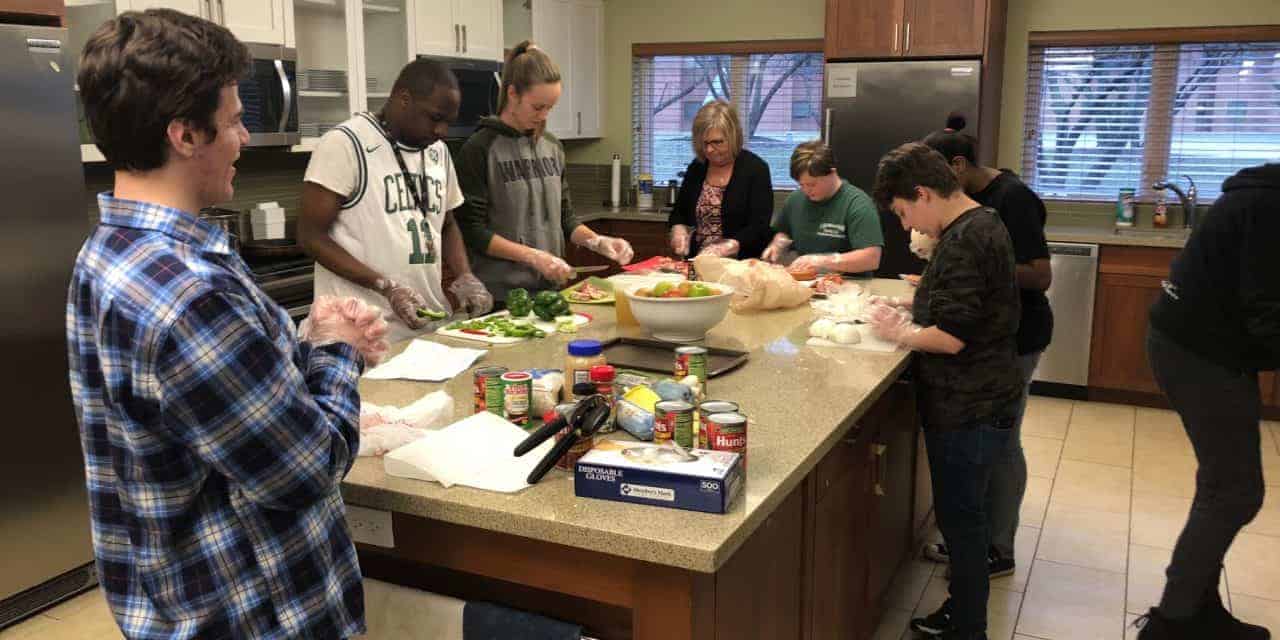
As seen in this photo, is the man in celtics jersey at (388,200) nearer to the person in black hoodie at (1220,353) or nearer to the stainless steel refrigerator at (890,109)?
the person in black hoodie at (1220,353)

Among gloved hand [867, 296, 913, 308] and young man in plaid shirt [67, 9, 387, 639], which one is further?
gloved hand [867, 296, 913, 308]

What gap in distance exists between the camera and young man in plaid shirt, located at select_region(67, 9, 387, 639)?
1188 millimetres

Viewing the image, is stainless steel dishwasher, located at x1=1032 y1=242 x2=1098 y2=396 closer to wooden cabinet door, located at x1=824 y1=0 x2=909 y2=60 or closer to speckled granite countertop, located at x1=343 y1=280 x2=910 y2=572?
wooden cabinet door, located at x1=824 y1=0 x2=909 y2=60

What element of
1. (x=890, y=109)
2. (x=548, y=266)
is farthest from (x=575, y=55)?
(x=548, y=266)

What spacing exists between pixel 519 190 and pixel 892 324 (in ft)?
4.57

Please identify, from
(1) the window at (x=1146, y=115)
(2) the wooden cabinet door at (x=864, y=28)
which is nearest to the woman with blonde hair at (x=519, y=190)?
(2) the wooden cabinet door at (x=864, y=28)

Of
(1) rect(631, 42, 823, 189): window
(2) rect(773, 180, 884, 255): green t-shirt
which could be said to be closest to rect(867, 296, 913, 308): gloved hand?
(2) rect(773, 180, 884, 255): green t-shirt

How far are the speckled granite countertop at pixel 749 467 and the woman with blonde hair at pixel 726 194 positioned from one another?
46.6 inches

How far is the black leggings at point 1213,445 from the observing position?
2500 millimetres

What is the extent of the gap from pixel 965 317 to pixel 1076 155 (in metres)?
3.83

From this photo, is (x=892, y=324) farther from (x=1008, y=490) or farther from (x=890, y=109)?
(x=890, y=109)

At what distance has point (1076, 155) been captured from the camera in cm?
571

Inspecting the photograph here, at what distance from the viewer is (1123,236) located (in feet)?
16.8

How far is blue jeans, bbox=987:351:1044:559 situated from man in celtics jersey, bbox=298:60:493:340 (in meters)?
1.76
